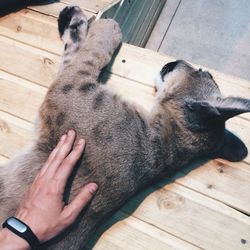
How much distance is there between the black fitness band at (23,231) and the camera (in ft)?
7.91

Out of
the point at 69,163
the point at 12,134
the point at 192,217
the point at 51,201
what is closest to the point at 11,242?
the point at 51,201

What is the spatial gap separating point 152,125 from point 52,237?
3.53 ft

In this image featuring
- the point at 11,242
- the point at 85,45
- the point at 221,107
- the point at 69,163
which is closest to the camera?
the point at 11,242

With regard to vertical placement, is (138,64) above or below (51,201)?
above

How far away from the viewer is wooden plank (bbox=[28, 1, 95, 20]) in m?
3.92

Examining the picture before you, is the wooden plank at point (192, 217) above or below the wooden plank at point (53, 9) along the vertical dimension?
below

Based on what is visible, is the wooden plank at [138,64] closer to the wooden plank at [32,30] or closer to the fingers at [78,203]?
the wooden plank at [32,30]

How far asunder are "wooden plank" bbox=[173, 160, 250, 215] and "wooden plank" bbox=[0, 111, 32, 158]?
121 centimetres

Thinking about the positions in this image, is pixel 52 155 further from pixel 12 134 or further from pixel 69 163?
pixel 12 134

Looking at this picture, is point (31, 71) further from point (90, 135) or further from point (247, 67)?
point (247, 67)

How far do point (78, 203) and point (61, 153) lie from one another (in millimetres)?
347

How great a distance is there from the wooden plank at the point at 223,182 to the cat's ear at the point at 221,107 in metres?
0.42

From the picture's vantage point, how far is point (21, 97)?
3.44 meters

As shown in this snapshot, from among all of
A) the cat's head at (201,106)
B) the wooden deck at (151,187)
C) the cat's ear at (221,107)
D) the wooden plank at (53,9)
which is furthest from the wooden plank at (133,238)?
the wooden plank at (53,9)
